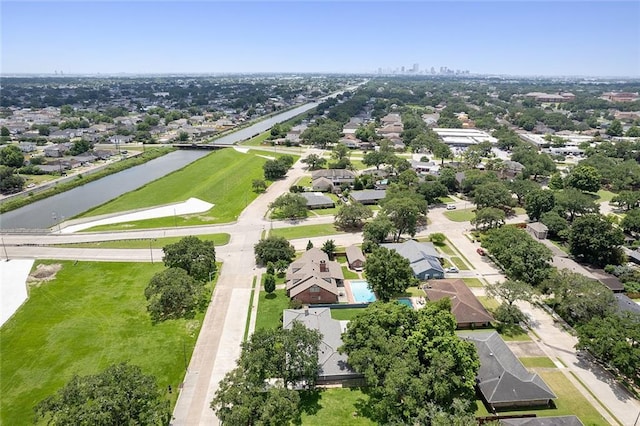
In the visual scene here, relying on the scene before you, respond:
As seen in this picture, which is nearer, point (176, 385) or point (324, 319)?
point (176, 385)

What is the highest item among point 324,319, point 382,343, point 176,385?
point 382,343

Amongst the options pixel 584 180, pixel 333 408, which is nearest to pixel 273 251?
pixel 333 408

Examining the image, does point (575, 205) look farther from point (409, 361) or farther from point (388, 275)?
point (409, 361)

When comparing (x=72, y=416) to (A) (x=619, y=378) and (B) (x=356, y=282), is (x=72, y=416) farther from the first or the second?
(A) (x=619, y=378)

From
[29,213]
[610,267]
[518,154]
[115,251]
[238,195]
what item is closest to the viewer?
[610,267]

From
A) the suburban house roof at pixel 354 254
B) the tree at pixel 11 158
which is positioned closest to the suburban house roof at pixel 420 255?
the suburban house roof at pixel 354 254

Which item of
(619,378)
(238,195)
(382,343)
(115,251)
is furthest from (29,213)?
(619,378)

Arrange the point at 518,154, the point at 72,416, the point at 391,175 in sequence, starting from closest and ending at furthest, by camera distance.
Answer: the point at 72,416 < the point at 391,175 < the point at 518,154
